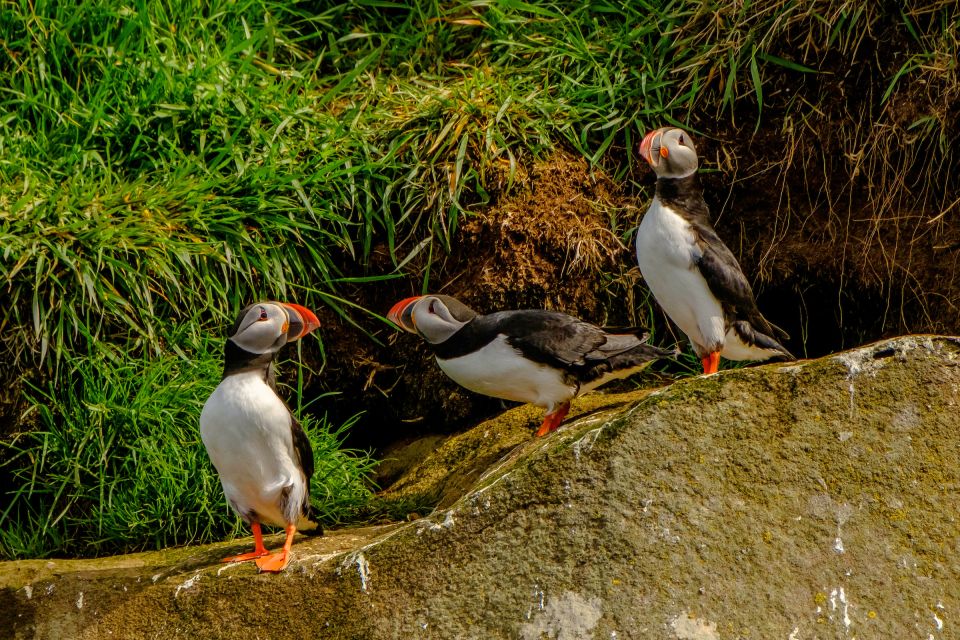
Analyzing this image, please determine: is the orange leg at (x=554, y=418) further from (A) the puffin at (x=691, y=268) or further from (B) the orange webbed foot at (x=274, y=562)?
(B) the orange webbed foot at (x=274, y=562)

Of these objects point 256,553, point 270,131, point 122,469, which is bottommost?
point 122,469

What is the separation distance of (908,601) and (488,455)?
1760 mm

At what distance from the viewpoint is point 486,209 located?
4.84 meters

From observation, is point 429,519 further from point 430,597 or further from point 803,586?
point 803,586

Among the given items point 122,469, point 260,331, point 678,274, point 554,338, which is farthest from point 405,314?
point 122,469

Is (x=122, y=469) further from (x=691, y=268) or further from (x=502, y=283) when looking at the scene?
(x=691, y=268)

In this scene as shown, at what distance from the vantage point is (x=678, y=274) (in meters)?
3.97

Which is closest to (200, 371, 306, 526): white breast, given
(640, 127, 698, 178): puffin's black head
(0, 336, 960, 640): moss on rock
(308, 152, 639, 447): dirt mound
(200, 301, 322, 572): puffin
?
(200, 301, 322, 572): puffin

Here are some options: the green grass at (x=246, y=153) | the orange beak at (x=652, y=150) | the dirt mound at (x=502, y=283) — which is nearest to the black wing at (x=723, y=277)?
the orange beak at (x=652, y=150)

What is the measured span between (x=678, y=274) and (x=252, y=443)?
60.5 inches

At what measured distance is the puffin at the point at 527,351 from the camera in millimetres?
3875

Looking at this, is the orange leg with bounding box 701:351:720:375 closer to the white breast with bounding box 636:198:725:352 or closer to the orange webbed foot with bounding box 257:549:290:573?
the white breast with bounding box 636:198:725:352

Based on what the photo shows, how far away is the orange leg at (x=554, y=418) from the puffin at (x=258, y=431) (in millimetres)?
829

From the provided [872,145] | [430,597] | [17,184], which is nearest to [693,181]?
[872,145]
